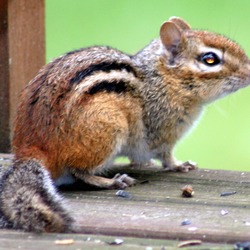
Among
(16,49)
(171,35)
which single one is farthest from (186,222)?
(16,49)

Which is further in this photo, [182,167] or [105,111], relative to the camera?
[182,167]

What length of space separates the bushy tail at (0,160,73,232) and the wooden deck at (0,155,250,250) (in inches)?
2.4

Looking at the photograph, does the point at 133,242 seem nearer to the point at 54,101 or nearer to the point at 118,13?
the point at 54,101

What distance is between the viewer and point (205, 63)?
5.52 m

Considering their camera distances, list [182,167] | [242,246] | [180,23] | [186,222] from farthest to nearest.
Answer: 1. [180,23]
2. [182,167]
3. [186,222]
4. [242,246]

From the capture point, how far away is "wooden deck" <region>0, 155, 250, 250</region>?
4.02 m

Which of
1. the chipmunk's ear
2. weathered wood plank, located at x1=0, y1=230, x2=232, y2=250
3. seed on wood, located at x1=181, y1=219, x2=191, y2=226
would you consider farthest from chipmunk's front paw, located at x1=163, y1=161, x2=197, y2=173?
weathered wood plank, located at x1=0, y1=230, x2=232, y2=250

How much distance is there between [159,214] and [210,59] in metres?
1.30

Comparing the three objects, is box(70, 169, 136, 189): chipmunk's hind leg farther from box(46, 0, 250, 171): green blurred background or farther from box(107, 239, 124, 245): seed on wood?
box(46, 0, 250, 171): green blurred background

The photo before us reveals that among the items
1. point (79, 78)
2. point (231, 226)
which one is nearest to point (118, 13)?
point (79, 78)

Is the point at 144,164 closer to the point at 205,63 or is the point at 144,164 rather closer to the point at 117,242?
the point at 205,63

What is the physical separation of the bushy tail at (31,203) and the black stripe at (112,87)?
1.70 ft

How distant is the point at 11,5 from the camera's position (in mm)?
5688

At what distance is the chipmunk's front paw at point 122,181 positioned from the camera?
5.06 m
